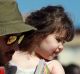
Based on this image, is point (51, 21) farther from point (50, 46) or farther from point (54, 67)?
point (54, 67)

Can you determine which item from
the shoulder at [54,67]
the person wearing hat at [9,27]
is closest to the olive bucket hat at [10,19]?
the person wearing hat at [9,27]

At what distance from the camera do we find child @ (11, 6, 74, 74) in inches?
128

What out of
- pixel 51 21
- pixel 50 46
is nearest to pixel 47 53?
pixel 50 46

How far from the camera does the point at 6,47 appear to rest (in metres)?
2.77

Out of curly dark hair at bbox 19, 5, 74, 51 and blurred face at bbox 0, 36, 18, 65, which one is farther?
curly dark hair at bbox 19, 5, 74, 51

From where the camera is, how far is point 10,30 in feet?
8.66

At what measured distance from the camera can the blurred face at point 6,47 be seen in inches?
108

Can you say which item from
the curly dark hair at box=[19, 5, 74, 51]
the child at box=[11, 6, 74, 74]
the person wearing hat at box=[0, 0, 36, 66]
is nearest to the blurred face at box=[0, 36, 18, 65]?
the person wearing hat at box=[0, 0, 36, 66]

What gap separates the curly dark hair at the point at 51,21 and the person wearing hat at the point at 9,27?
518mm

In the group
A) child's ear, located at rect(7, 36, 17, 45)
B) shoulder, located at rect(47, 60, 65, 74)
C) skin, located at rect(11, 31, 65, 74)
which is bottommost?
shoulder, located at rect(47, 60, 65, 74)

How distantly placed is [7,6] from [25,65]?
609 mm

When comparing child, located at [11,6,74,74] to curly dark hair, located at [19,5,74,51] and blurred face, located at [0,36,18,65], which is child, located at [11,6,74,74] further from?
blurred face, located at [0,36,18,65]

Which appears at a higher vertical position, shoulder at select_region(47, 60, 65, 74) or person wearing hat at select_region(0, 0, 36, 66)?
person wearing hat at select_region(0, 0, 36, 66)

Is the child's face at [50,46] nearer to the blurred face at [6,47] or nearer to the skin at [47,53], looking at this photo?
the skin at [47,53]
